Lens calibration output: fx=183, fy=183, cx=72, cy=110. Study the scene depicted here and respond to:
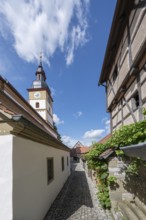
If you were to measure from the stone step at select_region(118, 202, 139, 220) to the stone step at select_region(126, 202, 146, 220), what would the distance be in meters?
0.08

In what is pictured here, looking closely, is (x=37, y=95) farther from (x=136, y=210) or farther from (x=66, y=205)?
(x=136, y=210)

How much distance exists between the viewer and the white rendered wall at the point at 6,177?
3.46 meters

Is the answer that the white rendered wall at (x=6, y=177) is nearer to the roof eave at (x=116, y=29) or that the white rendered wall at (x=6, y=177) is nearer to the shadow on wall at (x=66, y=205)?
the shadow on wall at (x=66, y=205)

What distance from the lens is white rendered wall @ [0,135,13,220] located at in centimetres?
346

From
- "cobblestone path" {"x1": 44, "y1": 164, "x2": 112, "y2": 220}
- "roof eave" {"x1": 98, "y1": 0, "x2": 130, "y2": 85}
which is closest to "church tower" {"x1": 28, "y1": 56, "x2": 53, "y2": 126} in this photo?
"roof eave" {"x1": 98, "y1": 0, "x2": 130, "y2": 85}

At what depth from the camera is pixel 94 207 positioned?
6.79 meters

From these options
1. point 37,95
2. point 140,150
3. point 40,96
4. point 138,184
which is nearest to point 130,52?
point 138,184

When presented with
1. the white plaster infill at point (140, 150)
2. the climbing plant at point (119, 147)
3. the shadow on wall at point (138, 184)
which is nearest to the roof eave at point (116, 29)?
A: the climbing plant at point (119, 147)

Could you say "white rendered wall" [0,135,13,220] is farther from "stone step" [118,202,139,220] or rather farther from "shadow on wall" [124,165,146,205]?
"shadow on wall" [124,165,146,205]

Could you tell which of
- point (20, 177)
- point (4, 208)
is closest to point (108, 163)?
point (20, 177)

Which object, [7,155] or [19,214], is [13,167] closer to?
[7,155]

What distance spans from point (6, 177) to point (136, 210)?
3762mm

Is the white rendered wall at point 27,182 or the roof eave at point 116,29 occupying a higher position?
the roof eave at point 116,29

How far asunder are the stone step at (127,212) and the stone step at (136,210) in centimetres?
8
